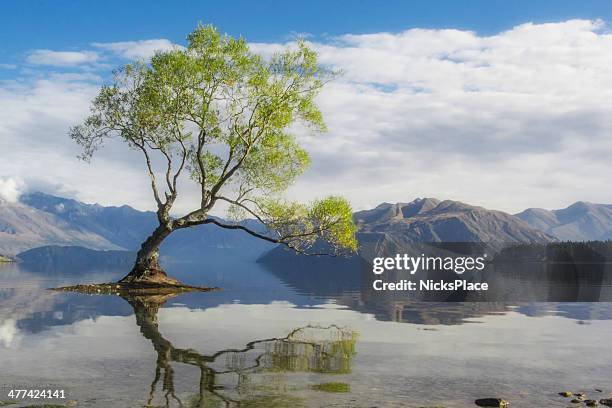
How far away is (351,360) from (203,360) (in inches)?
225

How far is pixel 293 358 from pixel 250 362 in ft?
6.41

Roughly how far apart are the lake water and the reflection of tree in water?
0.05m

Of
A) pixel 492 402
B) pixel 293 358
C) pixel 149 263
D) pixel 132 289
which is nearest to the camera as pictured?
pixel 492 402

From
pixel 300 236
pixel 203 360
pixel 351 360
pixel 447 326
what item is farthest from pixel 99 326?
pixel 300 236

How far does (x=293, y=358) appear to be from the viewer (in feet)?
74.6

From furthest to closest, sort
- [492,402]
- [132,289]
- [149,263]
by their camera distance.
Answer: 1. [149,263]
2. [132,289]
3. [492,402]

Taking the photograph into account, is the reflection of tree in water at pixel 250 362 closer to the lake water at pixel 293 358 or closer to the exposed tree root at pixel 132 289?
the lake water at pixel 293 358

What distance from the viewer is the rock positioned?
16125 mm

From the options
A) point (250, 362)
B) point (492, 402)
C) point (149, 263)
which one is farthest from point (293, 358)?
point (149, 263)

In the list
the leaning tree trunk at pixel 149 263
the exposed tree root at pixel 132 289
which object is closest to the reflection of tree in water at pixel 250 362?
the exposed tree root at pixel 132 289

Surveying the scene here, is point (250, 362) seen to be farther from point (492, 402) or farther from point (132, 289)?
point (132, 289)

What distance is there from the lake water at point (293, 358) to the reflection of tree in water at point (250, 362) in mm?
53

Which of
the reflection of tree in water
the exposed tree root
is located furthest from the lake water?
the exposed tree root

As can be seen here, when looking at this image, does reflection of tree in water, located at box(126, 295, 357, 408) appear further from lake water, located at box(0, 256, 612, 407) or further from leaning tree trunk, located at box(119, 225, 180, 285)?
leaning tree trunk, located at box(119, 225, 180, 285)
